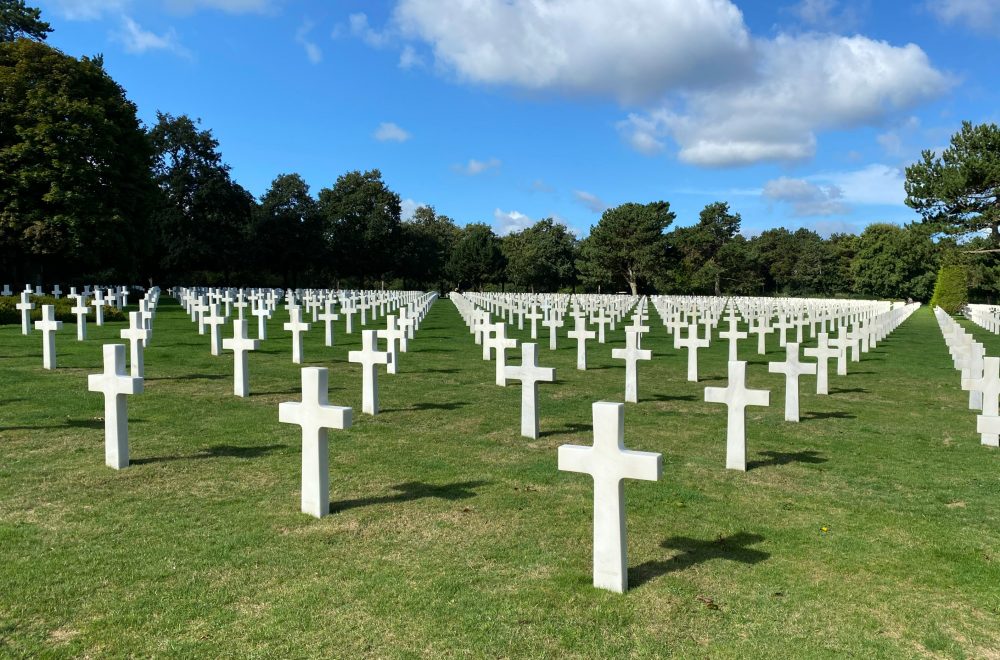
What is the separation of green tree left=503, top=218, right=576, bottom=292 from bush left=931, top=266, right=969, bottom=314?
42.2 metres

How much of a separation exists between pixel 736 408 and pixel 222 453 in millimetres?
4645

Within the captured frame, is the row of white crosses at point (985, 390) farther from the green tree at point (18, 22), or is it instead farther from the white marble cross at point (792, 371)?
the green tree at point (18, 22)

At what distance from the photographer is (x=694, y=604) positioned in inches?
141

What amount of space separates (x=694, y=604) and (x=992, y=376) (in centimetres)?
570

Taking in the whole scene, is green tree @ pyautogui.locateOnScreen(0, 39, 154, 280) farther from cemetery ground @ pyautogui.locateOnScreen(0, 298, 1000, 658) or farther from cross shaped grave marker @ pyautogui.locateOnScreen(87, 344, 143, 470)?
cross shaped grave marker @ pyautogui.locateOnScreen(87, 344, 143, 470)

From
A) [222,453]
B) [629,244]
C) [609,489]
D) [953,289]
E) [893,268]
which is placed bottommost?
[222,453]

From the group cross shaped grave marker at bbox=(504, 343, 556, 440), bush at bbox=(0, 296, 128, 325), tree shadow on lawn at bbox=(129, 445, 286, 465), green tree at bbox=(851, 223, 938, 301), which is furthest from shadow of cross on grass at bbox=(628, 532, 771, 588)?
green tree at bbox=(851, 223, 938, 301)

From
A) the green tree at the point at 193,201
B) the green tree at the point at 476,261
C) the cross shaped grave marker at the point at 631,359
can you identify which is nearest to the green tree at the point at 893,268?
the green tree at the point at 476,261

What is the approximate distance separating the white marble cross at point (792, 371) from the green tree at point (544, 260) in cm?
→ 7383

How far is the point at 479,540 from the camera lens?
4438 mm

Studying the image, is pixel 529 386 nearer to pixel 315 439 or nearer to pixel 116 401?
pixel 315 439

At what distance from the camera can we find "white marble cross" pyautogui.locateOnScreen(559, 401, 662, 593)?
145 inches

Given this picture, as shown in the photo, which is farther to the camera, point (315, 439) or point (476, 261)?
point (476, 261)

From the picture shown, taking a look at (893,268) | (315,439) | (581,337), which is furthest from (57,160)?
(893,268)
